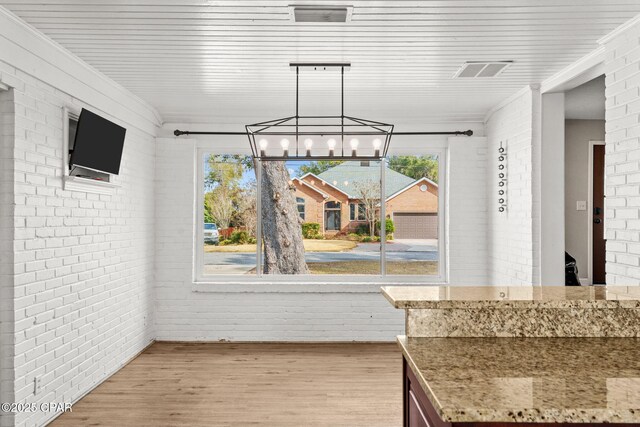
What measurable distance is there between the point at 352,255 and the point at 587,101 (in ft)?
9.61

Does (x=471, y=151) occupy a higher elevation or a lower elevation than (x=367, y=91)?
lower

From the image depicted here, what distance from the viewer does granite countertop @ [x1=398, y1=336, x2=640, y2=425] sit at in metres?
1.27

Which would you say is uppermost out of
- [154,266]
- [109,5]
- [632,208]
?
[109,5]

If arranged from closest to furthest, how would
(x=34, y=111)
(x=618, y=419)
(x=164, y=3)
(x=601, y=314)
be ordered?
(x=618, y=419) < (x=601, y=314) < (x=164, y=3) < (x=34, y=111)

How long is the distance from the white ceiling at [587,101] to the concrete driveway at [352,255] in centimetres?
203

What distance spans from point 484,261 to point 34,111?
447 cm

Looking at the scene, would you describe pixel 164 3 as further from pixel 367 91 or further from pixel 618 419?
pixel 618 419

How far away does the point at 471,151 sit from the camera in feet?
19.0

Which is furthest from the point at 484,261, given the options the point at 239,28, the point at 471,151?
the point at 239,28

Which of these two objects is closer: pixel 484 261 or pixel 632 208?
pixel 632 208

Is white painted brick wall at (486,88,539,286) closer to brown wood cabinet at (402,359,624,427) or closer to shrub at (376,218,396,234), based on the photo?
shrub at (376,218,396,234)

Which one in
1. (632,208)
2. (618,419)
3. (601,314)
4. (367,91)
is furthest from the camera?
(367,91)

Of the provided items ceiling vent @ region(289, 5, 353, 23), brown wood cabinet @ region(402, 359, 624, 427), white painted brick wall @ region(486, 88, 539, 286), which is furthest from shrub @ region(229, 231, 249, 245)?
brown wood cabinet @ region(402, 359, 624, 427)

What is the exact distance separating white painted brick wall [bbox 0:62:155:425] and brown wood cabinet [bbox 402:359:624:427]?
240 cm
